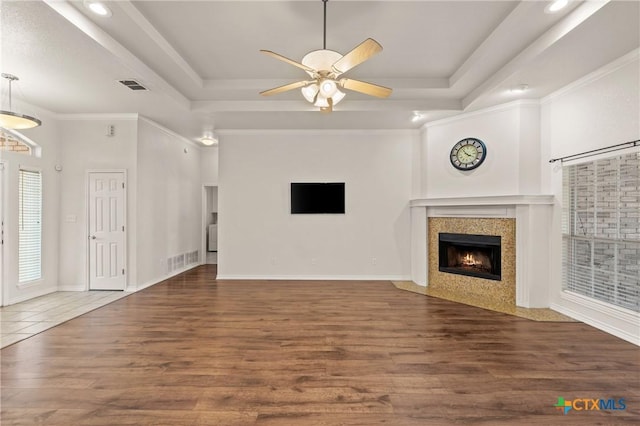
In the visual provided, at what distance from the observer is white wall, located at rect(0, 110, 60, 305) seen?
4367 millimetres

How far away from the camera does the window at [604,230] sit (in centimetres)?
319

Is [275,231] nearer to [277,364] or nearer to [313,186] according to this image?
[313,186]

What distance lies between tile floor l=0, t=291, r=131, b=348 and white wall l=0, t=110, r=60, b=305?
0.20 metres

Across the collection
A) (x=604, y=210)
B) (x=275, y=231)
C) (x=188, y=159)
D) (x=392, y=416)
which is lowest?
(x=392, y=416)

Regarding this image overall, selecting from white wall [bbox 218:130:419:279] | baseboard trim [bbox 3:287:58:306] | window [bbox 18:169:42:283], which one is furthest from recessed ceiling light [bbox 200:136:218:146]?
baseboard trim [bbox 3:287:58:306]

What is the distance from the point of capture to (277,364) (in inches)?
105

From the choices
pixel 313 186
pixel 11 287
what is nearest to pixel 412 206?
pixel 313 186

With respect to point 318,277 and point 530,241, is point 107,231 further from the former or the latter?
point 530,241

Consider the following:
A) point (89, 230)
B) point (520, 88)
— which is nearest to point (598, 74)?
point (520, 88)

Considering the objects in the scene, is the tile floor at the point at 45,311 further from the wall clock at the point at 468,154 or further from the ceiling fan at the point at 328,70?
the wall clock at the point at 468,154

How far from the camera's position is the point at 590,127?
12.0ft

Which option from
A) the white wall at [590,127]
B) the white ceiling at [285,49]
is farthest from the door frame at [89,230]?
the white wall at [590,127]

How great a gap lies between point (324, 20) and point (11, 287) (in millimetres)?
5463

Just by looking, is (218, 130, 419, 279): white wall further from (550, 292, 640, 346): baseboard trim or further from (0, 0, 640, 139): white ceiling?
(550, 292, 640, 346): baseboard trim
